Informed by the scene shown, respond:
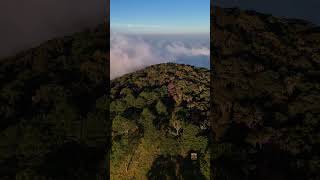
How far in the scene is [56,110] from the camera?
10.7 meters

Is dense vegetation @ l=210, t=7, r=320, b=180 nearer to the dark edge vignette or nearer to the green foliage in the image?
the green foliage

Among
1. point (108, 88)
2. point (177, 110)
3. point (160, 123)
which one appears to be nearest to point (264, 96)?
point (177, 110)

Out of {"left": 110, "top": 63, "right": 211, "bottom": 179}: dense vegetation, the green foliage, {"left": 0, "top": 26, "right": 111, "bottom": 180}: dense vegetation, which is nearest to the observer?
{"left": 0, "top": 26, "right": 111, "bottom": 180}: dense vegetation

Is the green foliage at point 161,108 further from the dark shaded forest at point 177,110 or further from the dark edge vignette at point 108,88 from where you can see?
the dark edge vignette at point 108,88

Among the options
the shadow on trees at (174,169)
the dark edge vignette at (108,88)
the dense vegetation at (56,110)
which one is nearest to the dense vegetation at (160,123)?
the shadow on trees at (174,169)

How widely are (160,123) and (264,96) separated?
2.68 meters

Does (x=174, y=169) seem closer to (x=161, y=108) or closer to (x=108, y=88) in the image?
(x=161, y=108)

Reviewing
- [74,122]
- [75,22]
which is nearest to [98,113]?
[74,122]

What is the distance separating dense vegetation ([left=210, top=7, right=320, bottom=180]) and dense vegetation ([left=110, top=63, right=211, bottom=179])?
69cm

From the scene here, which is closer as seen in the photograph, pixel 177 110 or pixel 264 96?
pixel 264 96

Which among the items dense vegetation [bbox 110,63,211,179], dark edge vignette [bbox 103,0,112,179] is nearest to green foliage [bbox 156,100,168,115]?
dense vegetation [bbox 110,63,211,179]

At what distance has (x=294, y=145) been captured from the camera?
32.3 feet

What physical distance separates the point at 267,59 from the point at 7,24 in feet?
22.1

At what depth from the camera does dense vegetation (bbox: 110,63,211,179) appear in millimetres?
10523
